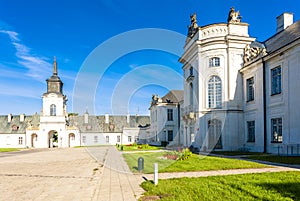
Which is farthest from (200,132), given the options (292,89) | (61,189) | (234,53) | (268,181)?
(61,189)

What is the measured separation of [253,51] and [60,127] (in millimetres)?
40003

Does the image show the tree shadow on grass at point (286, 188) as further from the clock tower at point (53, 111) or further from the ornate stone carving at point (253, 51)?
the clock tower at point (53, 111)

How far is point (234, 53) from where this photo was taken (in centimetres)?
2511

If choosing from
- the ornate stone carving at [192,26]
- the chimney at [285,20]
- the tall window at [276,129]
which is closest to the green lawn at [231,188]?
the tall window at [276,129]

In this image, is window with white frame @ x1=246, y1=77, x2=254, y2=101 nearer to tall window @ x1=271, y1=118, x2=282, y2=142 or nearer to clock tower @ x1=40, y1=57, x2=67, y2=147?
tall window @ x1=271, y1=118, x2=282, y2=142

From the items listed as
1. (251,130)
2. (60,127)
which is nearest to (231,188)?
(251,130)

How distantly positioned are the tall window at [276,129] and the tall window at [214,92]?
5.57 metres

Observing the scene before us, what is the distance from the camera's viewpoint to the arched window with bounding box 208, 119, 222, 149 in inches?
990

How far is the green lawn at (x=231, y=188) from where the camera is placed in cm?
707

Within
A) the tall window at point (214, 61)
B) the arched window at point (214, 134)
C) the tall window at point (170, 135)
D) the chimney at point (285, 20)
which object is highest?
the chimney at point (285, 20)

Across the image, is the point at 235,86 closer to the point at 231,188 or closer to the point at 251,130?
the point at 251,130

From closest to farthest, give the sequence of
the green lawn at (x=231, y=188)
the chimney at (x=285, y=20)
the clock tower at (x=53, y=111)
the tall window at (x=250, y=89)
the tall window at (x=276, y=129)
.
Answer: the green lawn at (x=231, y=188) < the tall window at (x=276, y=129) < the chimney at (x=285, y=20) < the tall window at (x=250, y=89) < the clock tower at (x=53, y=111)

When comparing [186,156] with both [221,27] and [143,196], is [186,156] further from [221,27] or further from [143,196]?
[221,27]

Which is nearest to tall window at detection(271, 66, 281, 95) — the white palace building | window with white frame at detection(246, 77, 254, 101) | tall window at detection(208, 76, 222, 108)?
the white palace building
